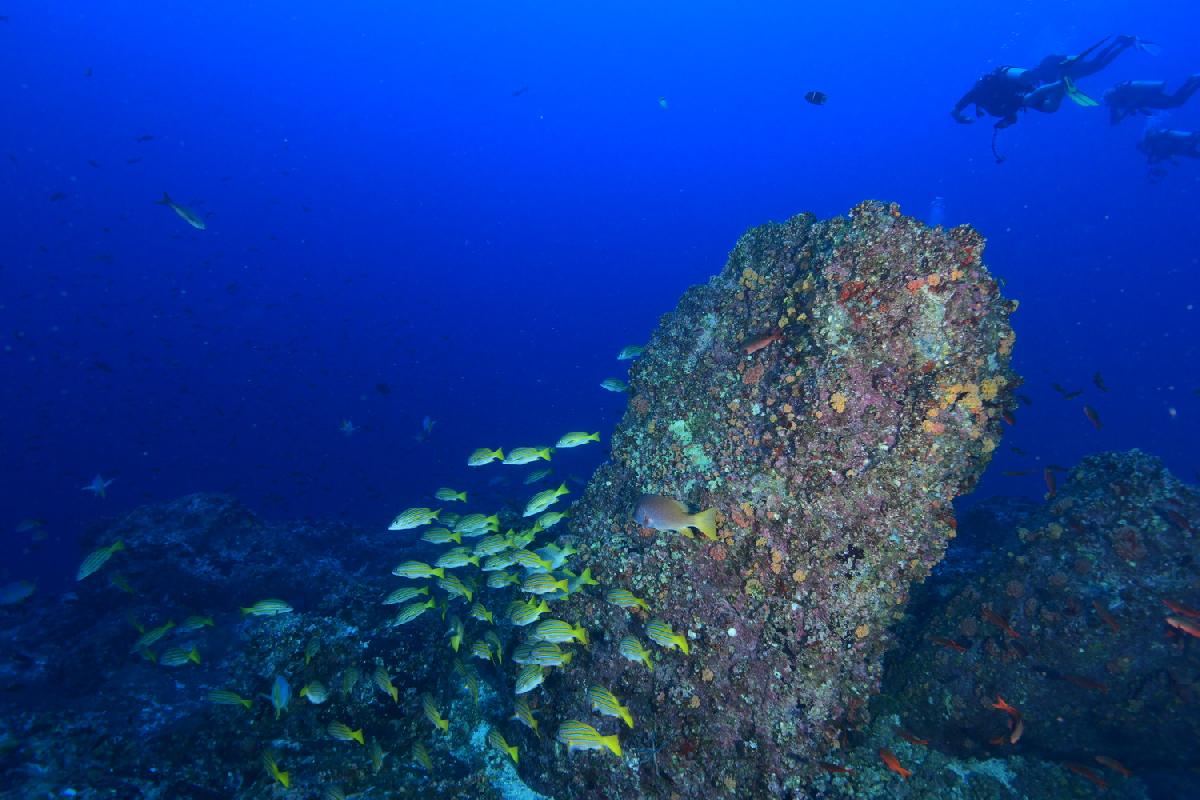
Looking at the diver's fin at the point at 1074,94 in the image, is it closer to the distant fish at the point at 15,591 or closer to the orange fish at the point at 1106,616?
the orange fish at the point at 1106,616

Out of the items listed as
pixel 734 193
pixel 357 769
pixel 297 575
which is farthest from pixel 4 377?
pixel 734 193

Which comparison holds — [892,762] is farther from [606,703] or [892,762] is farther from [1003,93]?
[1003,93]

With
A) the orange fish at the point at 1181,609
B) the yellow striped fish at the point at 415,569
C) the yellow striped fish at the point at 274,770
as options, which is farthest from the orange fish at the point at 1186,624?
the yellow striped fish at the point at 274,770

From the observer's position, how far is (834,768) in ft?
16.0

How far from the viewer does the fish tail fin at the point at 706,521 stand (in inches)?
188

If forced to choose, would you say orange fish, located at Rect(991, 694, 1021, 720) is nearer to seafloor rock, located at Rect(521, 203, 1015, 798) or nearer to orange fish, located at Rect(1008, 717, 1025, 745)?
orange fish, located at Rect(1008, 717, 1025, 745)

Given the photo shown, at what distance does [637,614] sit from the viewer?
17.9 feet

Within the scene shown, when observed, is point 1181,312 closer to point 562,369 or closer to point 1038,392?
point 1038,392

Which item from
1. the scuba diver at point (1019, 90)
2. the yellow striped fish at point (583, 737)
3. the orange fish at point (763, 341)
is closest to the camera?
the yellow striped fish at point (583, 737)

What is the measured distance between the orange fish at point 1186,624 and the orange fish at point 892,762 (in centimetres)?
286

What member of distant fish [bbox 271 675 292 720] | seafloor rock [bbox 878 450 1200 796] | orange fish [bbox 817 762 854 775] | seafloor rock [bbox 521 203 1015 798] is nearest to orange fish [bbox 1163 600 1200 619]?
seafloor rock [bbox 878 450 1200 796]

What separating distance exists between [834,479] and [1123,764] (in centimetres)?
447

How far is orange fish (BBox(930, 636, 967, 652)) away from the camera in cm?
546

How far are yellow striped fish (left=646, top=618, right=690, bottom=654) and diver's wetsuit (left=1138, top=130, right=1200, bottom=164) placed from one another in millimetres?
33365
